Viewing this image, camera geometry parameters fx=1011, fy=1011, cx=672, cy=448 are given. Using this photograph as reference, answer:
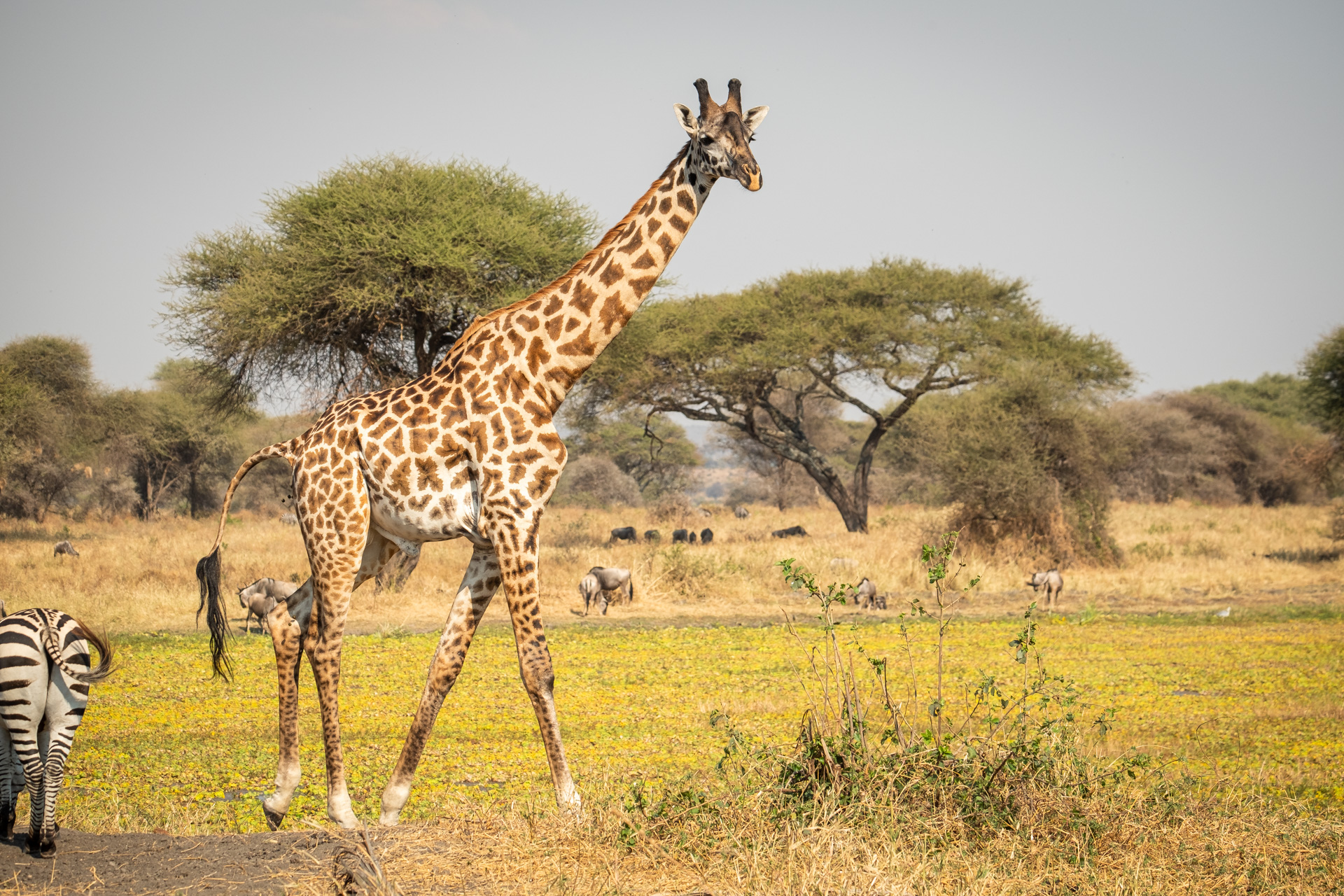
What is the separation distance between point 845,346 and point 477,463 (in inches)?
984

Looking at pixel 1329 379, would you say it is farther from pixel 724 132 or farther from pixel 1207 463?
pixel 724 132

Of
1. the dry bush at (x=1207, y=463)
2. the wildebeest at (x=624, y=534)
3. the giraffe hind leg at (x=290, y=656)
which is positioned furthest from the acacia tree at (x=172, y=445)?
the dry bush at (x=1207, y=463)

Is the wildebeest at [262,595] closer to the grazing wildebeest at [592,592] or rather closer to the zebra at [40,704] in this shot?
the grazing wildebeest at [592,592]

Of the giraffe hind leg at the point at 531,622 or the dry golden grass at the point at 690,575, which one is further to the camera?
the dry golden grass at the point at 690,575

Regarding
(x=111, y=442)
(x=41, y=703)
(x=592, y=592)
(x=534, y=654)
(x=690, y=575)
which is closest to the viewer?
(x=41, y=703)

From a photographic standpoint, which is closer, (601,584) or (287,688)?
(287,688)

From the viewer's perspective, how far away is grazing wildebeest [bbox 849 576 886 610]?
17.1 metres

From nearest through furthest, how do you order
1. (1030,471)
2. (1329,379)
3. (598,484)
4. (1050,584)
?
(1050,584)
(1030,471)
(1329,379)
(598,484)

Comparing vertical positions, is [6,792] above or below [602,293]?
below

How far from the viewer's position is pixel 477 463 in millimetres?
5094

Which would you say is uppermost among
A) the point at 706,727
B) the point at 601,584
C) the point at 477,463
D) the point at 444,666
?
the point at 477,463

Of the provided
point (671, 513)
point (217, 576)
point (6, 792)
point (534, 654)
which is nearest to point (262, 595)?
point (217, 576)

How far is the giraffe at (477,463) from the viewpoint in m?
4.98

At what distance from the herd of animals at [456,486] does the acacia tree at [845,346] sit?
2184 cm
